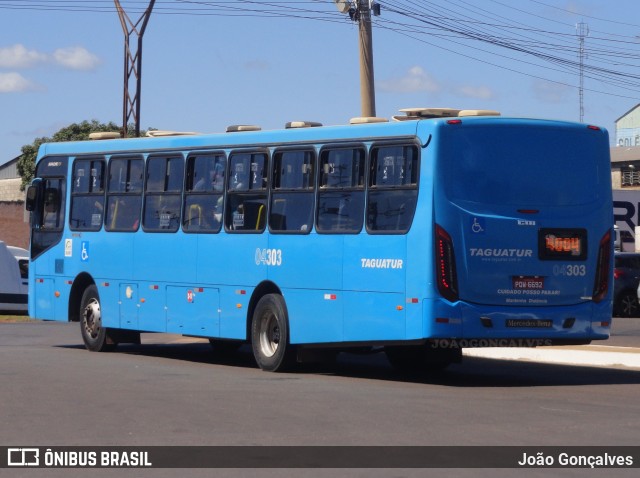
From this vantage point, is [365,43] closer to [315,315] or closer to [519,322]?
[315,315]

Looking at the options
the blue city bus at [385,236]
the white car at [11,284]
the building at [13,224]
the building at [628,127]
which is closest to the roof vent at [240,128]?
the blue city bus at [385,236]

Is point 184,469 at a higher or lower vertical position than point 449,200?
lower

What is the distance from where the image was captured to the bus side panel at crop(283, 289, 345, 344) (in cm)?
1741

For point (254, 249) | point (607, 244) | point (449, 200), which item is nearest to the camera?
point (449, 200)

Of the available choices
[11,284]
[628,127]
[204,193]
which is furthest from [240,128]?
[628,127]

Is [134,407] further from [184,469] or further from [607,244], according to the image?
[607,244]

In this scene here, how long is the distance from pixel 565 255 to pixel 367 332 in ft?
8.44

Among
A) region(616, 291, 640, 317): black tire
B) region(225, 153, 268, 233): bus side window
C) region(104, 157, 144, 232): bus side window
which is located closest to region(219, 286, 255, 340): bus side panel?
region(225, 153, 268, 233): bus side window

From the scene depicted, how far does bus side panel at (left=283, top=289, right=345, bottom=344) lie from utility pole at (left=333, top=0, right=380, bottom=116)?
918 centimetres

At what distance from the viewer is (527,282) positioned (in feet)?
54.4

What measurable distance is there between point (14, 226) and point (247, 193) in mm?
51961

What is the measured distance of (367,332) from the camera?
16.9 metres

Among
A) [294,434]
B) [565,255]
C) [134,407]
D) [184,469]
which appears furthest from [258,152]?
[184,469]

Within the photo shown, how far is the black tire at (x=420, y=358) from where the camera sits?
19141 mm
